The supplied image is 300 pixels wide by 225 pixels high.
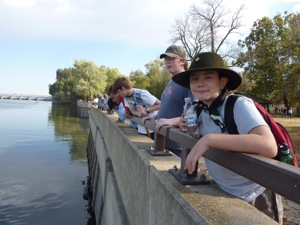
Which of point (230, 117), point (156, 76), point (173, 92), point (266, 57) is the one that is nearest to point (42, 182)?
point (173, 92)

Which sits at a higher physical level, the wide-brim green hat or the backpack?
the wide-brim green hat

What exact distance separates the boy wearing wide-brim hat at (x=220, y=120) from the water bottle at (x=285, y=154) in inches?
9.3

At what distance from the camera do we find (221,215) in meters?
1.92

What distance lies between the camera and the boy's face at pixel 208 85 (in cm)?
234

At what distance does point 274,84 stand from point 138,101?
3268 centimetres

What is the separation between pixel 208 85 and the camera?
234 cm

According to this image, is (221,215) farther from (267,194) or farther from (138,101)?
(138,101)

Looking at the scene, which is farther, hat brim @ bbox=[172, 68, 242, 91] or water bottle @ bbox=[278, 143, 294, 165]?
hat brim @ bbox=[172, 68, 242, 91]

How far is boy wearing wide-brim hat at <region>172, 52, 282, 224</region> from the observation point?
1.91 meters

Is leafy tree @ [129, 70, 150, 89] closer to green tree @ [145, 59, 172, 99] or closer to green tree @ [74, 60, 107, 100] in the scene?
green tree @ [145, 59, 172, 99]

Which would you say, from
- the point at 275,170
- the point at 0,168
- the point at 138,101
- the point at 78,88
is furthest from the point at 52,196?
the point at 78,88

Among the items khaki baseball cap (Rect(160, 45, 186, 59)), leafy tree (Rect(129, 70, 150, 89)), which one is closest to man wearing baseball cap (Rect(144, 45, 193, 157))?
khaki baseball cap (Rect(160, 45, 186, 59))

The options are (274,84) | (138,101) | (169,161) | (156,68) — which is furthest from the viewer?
(156,68)

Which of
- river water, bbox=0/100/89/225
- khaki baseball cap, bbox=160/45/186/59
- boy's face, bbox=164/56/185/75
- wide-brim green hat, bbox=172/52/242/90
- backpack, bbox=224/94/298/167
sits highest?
khaki baseball cap, bbox=160/45/186/59
